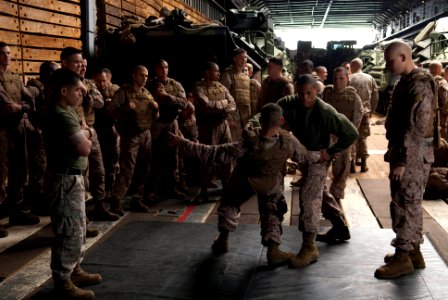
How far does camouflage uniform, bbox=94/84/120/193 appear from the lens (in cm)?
655

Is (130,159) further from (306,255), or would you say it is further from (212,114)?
(306,255)

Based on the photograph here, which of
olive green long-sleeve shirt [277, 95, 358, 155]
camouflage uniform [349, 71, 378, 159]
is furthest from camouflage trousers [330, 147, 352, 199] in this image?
camouflage uniform [349, 71, 378, 159]

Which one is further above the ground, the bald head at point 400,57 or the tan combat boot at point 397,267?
the bald head at point 400,57

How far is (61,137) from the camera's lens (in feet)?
A: 11.6

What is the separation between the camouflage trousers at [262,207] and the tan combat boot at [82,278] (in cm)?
131

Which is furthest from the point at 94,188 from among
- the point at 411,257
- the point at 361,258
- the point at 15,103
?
the point at 411,257

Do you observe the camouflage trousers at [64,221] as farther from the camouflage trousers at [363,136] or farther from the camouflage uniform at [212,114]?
the camouflage trousers at [363,136]

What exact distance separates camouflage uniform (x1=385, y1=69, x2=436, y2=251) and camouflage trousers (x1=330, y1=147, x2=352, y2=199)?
6.93ft

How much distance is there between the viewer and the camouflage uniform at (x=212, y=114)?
22.3ft

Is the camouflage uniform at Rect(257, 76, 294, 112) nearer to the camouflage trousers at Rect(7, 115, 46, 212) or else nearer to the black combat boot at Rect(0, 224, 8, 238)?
the camouflage trousers at Rect(7, 115, 46, 212)

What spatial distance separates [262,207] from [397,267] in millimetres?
1284

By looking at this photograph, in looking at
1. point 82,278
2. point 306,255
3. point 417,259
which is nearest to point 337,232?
point 306,255

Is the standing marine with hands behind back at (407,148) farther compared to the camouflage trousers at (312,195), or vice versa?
the camouflage trousers at (312,195)

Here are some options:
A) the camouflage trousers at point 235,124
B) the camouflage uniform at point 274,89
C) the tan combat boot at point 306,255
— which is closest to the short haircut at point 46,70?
the camouflage trousers at point 235,124
